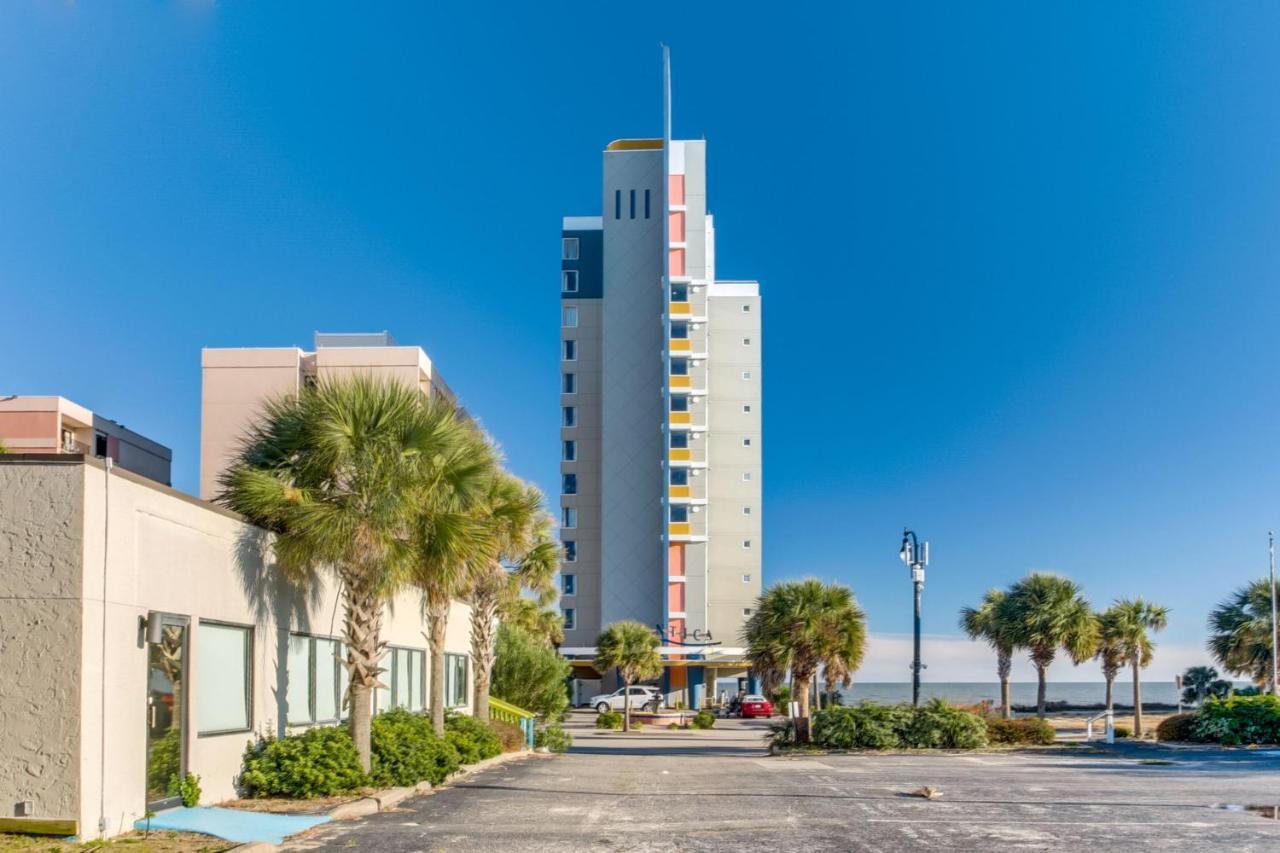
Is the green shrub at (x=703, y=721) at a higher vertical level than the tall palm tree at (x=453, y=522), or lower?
lower

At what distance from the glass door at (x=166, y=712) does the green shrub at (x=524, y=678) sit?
26541 millimetres

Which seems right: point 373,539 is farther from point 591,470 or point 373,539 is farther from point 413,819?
point 591,470

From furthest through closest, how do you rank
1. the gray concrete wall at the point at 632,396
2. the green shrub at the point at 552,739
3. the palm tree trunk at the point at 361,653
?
Result: 1. the gray concrete wall at the point at 632,396
2. the green shrub at the point at 552,739
3. the palm tree trunk at the point at 361,653

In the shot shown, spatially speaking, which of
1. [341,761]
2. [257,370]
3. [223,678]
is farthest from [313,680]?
[257,370]

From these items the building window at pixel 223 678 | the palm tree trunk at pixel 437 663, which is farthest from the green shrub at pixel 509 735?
the building window at pixel 223 678

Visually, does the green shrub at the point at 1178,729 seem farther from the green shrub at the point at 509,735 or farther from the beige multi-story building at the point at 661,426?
the beige multi-story building at the point at 661,426

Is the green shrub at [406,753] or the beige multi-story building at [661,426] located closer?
the green shrub at [406,753]

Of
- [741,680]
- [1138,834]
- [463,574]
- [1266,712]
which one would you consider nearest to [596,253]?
[741,680]

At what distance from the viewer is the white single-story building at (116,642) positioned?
520 inches

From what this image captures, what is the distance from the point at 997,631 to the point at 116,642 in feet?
Answer: 145

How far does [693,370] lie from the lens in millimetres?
85938

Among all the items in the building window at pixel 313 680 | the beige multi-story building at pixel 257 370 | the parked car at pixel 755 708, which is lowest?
the parked car at pixel 755 708

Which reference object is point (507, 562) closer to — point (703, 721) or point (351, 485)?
point (351, 485)

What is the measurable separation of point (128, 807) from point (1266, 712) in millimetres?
31278
